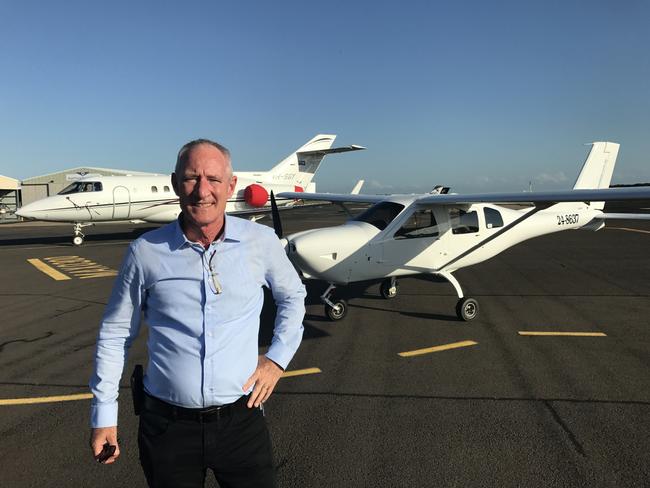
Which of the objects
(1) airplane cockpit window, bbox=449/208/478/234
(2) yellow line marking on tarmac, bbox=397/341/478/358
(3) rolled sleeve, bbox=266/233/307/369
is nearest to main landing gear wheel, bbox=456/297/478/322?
(2) yellow line marking on tarmac, bbox=397/341/478/358

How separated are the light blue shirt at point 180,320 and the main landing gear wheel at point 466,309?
6004 millimetres

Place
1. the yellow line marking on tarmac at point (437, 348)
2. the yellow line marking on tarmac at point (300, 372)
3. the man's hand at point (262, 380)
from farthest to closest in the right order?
the yellow line marking on tarmac at point (437, 348)
the yellow line marking on tarmac at point (300, 372)
the man's hand at point (262, 380)

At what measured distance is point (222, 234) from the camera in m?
1.97

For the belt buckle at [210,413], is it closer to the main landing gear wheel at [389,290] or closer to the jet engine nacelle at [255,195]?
the main landing gear wheel at [389,290]

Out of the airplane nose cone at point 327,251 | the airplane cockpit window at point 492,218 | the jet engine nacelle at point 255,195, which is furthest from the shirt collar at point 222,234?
the jet engine nacelle at point 255,195

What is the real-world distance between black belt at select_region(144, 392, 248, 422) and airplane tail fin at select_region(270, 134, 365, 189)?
26522 millimetres

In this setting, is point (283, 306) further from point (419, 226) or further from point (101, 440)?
point (419, 226)

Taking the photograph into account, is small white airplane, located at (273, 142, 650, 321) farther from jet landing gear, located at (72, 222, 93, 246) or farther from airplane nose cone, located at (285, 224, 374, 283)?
jet landing gear, located at (72, 222, 93, 246)

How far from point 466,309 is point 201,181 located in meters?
6.41

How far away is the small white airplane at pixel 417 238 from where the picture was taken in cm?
687

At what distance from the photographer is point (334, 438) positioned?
3816 millimetres

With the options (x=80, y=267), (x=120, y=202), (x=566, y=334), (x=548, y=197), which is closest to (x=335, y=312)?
(x=566, y=334)

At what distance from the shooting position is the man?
1859mm

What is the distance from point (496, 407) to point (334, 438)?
1703 mm
